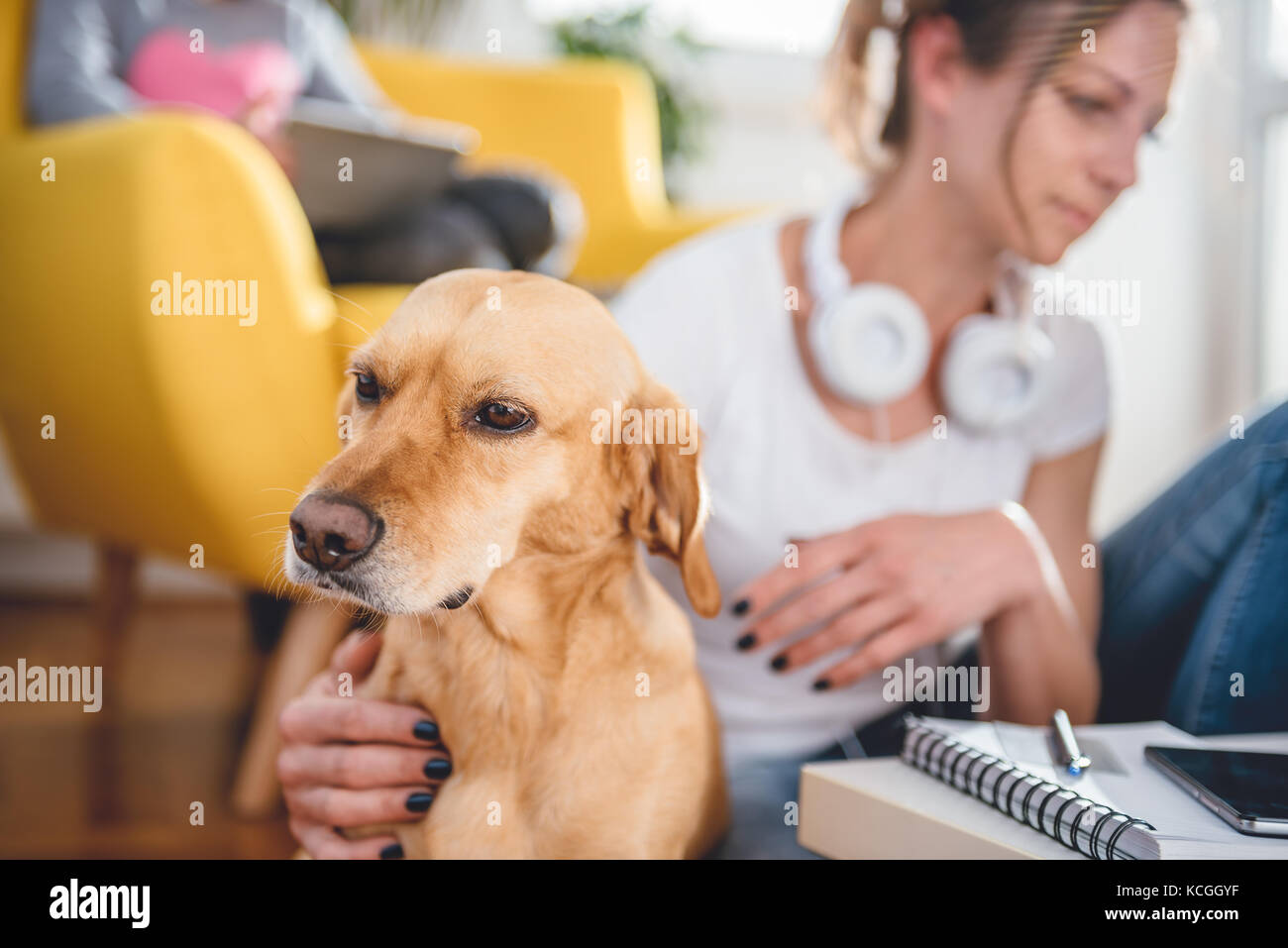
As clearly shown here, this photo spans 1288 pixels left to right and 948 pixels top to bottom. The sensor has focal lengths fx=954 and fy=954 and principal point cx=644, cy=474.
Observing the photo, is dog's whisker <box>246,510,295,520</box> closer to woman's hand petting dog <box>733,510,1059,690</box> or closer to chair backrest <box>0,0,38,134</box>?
woman's hand petting dog <box>733,510,1059,690</box>

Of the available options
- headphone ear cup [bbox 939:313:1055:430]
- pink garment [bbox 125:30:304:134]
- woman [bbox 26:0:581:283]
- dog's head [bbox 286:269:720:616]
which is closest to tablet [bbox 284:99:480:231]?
woman [bbox 26:0:581:283]

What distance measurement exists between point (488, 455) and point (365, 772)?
0.74ft

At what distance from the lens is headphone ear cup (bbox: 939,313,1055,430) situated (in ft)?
2.65

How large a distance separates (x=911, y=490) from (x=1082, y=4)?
44 centimetres

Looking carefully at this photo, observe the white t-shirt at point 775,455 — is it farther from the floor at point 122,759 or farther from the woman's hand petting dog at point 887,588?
the floor at point 122,759

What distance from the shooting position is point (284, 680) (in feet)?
2.71

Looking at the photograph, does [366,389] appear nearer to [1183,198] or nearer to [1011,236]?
[1011,236]

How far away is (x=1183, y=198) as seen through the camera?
922 mm

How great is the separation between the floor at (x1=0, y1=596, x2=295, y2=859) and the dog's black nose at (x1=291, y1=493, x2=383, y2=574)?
311 mm

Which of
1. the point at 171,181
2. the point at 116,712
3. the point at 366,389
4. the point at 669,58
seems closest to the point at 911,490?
the point at 366,389

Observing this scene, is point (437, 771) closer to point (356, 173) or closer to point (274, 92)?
point (356, 173)

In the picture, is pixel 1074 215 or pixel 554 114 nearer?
pixel 1074 215

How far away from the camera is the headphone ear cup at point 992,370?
0.81 meters

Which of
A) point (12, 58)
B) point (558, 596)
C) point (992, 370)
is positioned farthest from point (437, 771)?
point (12, 58)
